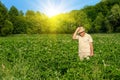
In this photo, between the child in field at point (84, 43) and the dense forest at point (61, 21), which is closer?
the child in field at point (84, 43)

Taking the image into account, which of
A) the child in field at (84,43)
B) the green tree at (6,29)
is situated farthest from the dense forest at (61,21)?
the child in field at (84,43)

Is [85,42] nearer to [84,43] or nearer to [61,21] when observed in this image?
[84,43]

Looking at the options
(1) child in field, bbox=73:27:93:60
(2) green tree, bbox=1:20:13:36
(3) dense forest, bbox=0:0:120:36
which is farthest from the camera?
(3) dense forest, bbox=0:0:120:36

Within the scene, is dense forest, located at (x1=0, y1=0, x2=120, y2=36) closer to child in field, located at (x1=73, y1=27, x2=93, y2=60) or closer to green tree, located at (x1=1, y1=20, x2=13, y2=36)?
green tree, located at (x1=1, y1=20, x2=13, y2=36)

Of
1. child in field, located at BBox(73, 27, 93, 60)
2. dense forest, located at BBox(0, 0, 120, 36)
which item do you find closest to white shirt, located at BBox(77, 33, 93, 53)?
child in field, located at BBox(73, 27, 93, 60)

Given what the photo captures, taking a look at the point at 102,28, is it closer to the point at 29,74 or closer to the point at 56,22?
the point at 56,22

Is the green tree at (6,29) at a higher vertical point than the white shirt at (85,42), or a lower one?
lower

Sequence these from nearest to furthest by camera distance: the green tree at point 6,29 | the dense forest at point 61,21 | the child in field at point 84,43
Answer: the child in field at point 84,43
the green tree at point 6,29
the dense forest at point 61,21

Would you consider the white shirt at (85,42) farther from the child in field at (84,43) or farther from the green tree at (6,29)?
the green tree at (6,29)

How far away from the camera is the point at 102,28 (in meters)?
88.3

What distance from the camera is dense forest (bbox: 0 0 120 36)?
75519mm

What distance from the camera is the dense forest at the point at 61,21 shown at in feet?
248

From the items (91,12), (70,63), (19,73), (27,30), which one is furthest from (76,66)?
(91,12)

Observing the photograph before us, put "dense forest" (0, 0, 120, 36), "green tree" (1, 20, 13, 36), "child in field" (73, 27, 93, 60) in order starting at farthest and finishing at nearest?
1. "dense forest" (0, 0, 120, 36)
2. "green tree" (1, 20, 13, 36)
3. "child in field" (73, 27, 93, 60)
